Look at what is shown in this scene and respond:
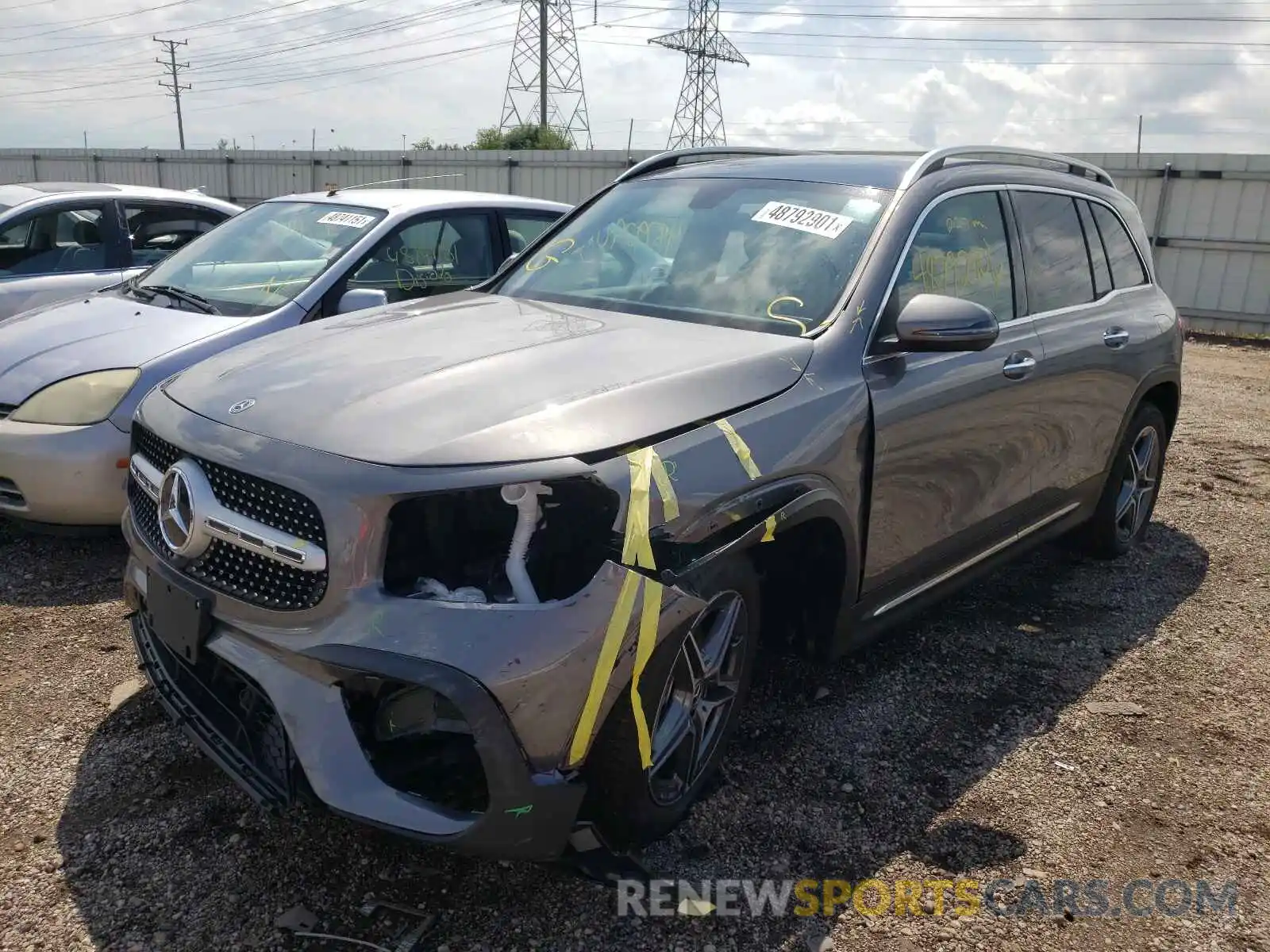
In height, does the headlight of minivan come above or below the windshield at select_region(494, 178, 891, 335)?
below

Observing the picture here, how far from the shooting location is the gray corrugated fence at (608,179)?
14.8 meters

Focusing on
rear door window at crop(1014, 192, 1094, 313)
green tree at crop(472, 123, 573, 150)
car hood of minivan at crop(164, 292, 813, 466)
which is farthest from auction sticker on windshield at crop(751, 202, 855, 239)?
green tree at crop(472, 123, 573, 150)

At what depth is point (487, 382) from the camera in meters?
2.60

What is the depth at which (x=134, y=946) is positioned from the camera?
90.7 inches

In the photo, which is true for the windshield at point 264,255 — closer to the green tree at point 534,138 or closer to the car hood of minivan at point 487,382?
the car hood of minivan at point 487,382

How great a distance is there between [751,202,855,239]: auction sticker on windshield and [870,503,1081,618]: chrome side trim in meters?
1.23

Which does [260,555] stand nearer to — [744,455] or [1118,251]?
[744,455]

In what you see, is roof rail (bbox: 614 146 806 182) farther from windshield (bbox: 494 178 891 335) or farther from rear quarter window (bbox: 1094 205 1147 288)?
rear quarter window (bbox: 1094 205 1147 288)

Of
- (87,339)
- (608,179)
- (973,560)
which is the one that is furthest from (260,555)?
(608,179)

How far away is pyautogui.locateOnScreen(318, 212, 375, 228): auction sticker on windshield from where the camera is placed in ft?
17.9

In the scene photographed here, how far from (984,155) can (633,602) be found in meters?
2.63

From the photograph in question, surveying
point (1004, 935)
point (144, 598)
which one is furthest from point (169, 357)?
point (1004, 935)

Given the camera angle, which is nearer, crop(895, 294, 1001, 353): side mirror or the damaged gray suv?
the damaged gray suv
